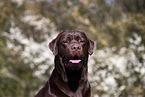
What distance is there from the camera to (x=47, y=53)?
12930 millimetres

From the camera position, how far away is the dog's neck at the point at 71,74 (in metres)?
4.74

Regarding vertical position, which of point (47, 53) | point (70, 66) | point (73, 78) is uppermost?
point (70, 66)

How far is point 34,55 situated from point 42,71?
87cm

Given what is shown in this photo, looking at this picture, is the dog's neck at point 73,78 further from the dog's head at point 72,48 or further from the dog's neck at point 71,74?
the dog's head at point 72,48

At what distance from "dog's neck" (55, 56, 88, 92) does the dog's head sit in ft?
0.33

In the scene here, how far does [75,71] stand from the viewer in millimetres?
4848

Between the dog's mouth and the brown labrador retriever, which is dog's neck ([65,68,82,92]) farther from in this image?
the dog's mouth

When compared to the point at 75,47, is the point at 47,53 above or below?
below

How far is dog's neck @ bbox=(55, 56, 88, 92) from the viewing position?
474 centimetres

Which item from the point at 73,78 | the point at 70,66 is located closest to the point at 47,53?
the point at 73,78

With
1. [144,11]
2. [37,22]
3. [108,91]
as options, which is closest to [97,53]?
[108,91]

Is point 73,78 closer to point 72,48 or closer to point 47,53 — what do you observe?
point 72,48

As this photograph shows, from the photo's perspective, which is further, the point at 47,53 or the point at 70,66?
the point at 47,53

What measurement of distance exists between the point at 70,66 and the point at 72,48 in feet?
0.90
